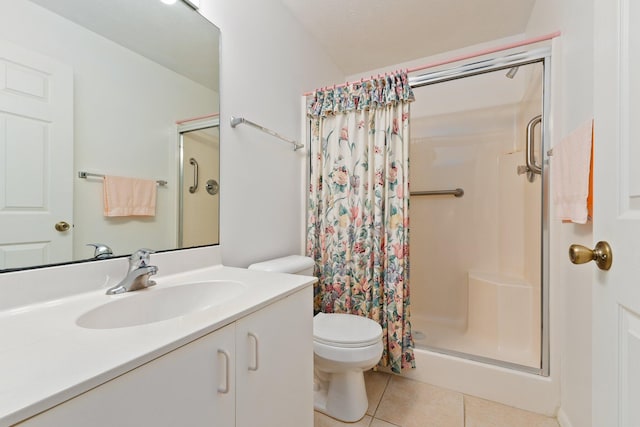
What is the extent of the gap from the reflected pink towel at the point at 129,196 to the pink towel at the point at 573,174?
1.60 meters

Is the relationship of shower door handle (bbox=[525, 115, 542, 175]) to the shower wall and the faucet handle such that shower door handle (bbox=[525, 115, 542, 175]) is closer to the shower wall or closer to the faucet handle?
the shower wall

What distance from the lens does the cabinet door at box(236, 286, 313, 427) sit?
0.72 meters

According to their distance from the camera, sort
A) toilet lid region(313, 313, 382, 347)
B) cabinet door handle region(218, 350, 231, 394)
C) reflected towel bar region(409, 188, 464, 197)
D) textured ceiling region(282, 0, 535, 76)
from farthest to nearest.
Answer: reflected towel bar region(409, 188, 464, 197), textured ceiling region(282, 0, 535, 76), toilet lid region(313, 313, 382, 347), cabinet door handle region(218, 350, 231, 394)

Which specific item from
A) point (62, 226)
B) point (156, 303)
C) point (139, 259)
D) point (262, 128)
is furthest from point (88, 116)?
point (262, 128)

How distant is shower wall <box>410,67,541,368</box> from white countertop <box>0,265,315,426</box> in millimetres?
1716

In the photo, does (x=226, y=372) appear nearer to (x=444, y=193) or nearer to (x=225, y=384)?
(x=225, y=384)

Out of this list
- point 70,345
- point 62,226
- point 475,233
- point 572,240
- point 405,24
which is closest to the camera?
point 70,345

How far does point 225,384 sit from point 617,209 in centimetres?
93

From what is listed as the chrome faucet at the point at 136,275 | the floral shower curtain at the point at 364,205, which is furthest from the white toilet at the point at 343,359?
the chrome faucet at the point at 136,275

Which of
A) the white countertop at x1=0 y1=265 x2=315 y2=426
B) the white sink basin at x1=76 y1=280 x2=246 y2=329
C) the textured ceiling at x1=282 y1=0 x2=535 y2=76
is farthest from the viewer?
the textured ceiling at x1=282 y1=0 x2=535 y2=76

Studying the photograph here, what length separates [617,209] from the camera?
1.82ft

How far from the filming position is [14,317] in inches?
26.2

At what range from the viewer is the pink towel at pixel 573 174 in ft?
3.20

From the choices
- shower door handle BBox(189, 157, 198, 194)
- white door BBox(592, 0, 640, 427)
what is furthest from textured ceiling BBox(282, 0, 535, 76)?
white door BBox(592, 0, 640, 427)
